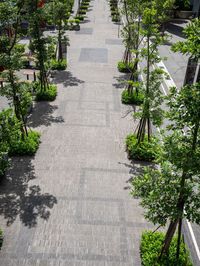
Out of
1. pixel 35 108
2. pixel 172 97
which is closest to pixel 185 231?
pixel 172 97

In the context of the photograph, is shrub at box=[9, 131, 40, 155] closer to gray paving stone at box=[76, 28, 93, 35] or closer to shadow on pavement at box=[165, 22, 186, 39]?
gray paving stone at box=[76, 28, 93, 35]

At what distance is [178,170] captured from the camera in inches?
409

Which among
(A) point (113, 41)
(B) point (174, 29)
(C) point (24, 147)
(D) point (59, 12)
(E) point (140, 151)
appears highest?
(D) point (59, 12)

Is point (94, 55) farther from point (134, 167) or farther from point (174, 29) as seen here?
point (134, 167)

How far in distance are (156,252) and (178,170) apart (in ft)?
13.4

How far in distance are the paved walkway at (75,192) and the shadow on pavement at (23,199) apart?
0.04 m

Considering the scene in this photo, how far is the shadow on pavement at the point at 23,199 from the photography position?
1452cm

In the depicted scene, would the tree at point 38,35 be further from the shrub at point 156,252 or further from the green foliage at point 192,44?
the shrub at point 156,252

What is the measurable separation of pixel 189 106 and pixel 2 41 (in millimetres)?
11822

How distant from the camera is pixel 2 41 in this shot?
16953mm

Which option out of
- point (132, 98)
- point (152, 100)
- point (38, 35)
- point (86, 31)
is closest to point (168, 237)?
point (152, 100)

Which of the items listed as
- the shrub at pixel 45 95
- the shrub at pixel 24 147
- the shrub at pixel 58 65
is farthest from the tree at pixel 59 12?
the shrub at pixel 24 147

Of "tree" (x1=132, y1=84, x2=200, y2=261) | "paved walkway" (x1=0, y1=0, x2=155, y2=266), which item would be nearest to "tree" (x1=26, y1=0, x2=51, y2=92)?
"paved walkway" (x1=0, y1=0, x2=155, y2=266)

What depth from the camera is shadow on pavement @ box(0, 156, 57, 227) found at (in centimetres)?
1452
